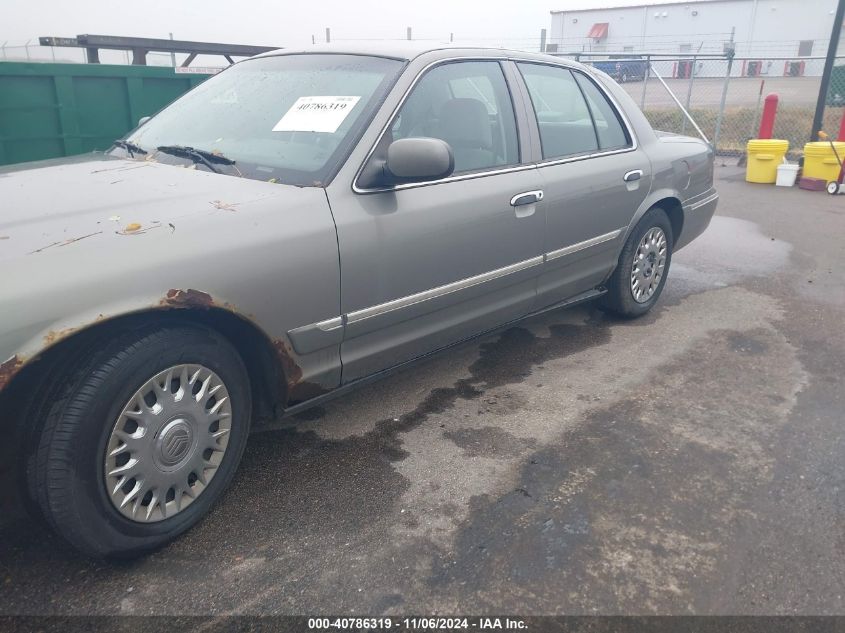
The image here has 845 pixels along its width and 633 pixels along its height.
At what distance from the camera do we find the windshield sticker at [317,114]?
303cm

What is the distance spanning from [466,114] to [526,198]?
52cm

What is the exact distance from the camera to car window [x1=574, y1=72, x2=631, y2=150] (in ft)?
14.4

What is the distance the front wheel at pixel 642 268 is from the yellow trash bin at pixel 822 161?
257 inches

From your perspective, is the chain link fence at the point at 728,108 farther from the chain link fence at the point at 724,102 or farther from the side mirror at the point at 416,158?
the side mirror at the point at 416,158

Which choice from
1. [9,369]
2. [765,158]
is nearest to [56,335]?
[9,369]

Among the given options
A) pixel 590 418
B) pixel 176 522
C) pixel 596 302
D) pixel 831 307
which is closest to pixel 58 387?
pixel 176 522

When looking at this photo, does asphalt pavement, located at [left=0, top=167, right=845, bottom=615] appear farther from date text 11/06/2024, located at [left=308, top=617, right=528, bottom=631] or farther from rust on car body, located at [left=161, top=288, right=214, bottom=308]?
rust on car body, located at [left=161, top=288, right=214, bottom=308]

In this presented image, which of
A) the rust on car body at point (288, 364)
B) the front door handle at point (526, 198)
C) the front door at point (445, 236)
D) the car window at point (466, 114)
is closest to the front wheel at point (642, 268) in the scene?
the front door at point (445, 236)

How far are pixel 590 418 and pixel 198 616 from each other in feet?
6.85

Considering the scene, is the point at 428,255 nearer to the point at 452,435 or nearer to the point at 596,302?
the point at 452,435

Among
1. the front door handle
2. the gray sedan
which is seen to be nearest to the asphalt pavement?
the gray sedan

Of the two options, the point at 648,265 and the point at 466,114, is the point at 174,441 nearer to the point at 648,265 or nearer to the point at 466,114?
the point at 466,114

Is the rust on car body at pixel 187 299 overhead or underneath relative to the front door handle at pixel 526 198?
underneath

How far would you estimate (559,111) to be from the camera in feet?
13.5
